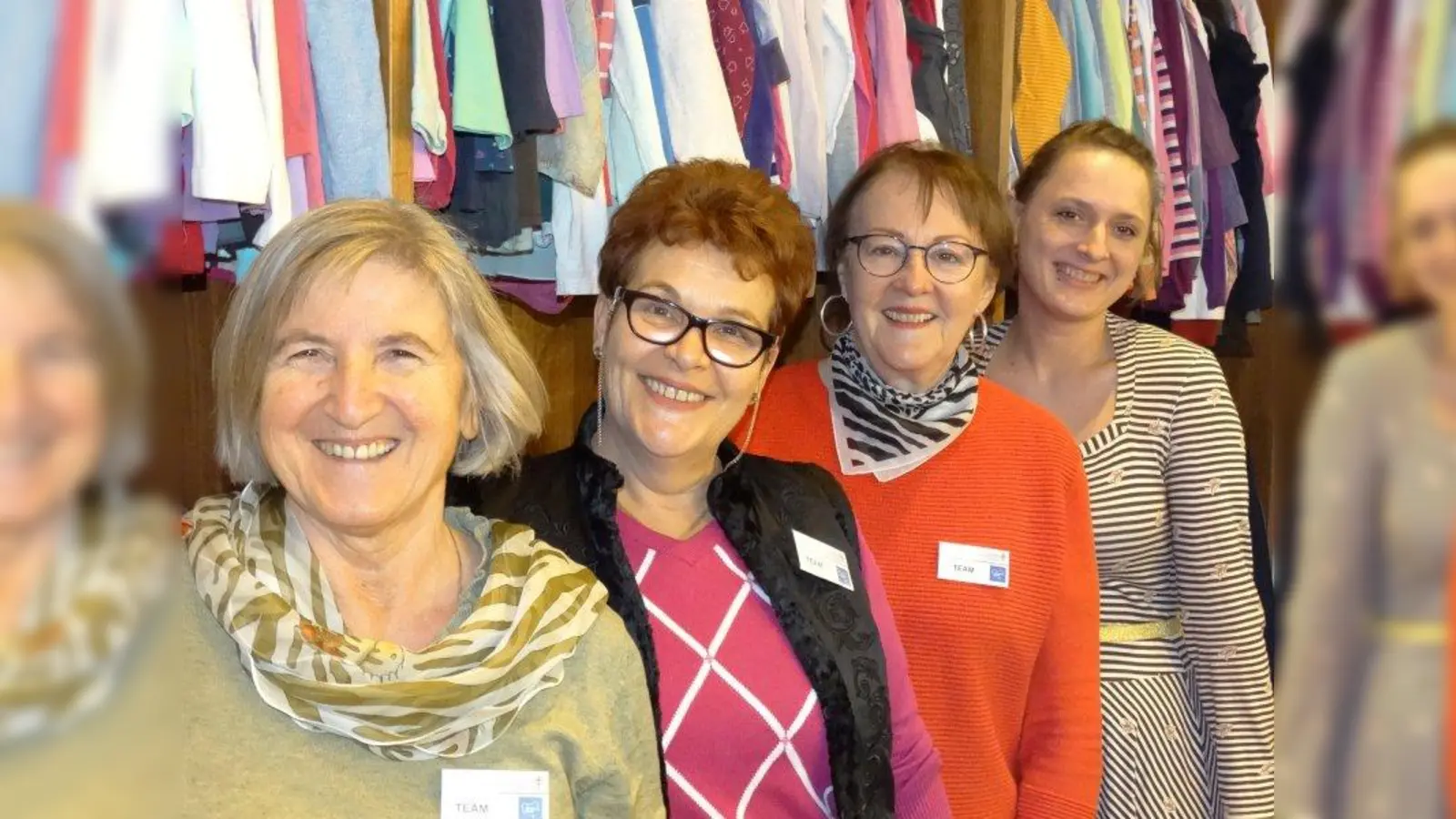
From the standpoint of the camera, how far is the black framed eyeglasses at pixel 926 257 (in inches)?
75.9

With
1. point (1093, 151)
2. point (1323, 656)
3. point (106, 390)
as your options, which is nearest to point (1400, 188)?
point (1323, 656)

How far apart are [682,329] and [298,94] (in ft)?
2.47

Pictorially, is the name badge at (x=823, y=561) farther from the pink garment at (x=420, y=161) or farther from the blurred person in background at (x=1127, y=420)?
the pink garment at (x=420, y=161)

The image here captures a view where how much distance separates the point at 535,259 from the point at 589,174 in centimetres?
20

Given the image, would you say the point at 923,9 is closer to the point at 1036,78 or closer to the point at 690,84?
the point at 1036,78

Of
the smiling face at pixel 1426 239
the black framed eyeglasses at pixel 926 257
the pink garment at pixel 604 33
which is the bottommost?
the black framed eyeglasses at pixel 926 257

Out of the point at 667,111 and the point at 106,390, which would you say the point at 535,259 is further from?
the point at 106,390

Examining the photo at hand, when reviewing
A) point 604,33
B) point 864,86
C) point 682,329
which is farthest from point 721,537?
point 864,86

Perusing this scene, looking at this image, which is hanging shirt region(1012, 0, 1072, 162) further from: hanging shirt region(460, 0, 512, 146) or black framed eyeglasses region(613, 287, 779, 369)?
black framed eyeglasses region(613, 287, 779, 369)

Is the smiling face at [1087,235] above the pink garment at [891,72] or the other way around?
the other way around

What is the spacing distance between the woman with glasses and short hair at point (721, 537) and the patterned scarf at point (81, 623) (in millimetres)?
1308

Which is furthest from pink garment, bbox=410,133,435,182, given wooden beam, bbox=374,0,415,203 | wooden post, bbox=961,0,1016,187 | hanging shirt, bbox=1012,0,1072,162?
hanging shirt, bbox=1012,0,1072,162

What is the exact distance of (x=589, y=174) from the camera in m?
2.26

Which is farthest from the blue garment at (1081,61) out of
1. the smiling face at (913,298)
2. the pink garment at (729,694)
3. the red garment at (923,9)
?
Result: the pink garment at (729,694)
